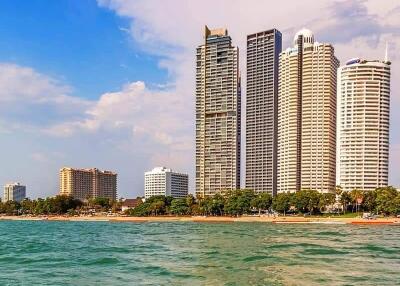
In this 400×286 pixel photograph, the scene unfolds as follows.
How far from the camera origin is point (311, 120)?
623 feet

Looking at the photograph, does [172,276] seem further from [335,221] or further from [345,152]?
[345,152]

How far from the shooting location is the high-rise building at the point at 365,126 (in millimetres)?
179875

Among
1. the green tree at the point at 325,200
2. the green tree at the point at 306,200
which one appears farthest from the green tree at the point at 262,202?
the green tree at the point at 325,200

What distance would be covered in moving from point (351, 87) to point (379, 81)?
32.5 feet

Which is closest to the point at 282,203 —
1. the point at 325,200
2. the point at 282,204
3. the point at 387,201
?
the point at 282,204

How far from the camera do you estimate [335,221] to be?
12550 cm

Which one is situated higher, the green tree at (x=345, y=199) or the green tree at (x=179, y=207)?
the green tree at (x=345, y=199)

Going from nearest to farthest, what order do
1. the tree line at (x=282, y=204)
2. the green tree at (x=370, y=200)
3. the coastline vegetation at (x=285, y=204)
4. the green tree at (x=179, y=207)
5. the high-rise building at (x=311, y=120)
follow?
1. the tree line at (x=282, y=204)
2. the coastline vegetation at (x=285, y=204)
3. the green tree at (x=370, y=200)
4. the green tree at (x=179, y=207)
5. the high-rise building at (x=311, y=120)

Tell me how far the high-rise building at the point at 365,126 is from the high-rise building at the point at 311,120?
23.0 feet

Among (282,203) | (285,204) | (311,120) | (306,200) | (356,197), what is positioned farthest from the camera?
(311,120)

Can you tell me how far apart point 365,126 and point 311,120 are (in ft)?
64.8

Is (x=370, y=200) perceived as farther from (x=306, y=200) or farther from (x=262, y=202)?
(x=262, y=202)

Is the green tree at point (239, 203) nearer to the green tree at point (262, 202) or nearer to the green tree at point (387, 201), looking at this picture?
the green tree at point (262, 202)

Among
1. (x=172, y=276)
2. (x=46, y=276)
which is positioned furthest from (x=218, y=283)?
(x=46, y=276)
